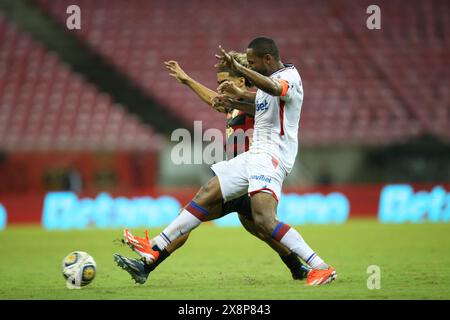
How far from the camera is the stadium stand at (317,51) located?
73.3ft

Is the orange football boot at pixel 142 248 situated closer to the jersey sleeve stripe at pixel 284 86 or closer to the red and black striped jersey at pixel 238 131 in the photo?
the red and black striped jersey at pixel 238 131

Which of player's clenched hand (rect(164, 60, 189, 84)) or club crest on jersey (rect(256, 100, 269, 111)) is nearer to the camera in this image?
club crest on jersey (rect(256, 100, 269, 111))

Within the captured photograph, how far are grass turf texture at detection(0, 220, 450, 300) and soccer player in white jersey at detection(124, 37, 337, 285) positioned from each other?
39 centimetres

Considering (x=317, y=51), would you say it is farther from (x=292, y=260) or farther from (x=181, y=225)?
(x=181, y=225)

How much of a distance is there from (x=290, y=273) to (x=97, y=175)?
12454 millimetres

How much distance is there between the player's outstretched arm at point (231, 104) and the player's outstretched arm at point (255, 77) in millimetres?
588

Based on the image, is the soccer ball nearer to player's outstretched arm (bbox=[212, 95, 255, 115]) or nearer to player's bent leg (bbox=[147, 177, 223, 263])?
player's bent leg (bbox=[147, 177, 223, 263])

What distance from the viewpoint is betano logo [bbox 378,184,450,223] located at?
18.3m

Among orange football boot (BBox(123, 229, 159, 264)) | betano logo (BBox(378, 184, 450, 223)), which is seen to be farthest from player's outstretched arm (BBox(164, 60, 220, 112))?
betano logo (BBox(378, 184, 450, 223))

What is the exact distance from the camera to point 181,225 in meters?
7.87

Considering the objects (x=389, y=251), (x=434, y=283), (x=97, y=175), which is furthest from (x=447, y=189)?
(x=434, y=283)

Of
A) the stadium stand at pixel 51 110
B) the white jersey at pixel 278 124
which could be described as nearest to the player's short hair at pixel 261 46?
the white jersey at pixel 278 124

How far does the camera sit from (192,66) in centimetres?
2328

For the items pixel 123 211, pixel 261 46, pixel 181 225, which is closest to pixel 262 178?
pixel 181 225
